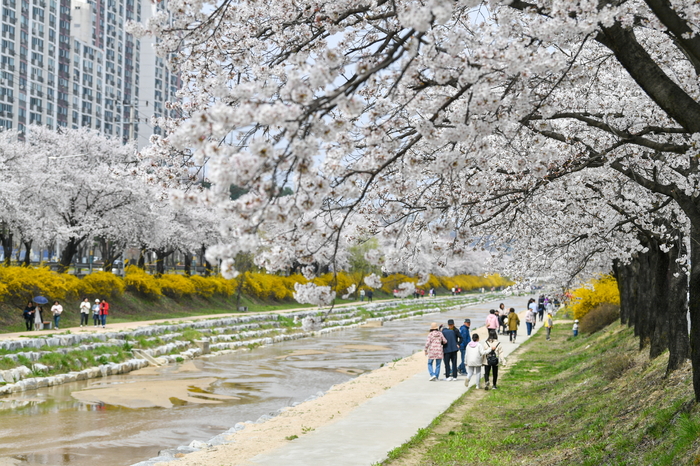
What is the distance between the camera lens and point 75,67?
381 feet

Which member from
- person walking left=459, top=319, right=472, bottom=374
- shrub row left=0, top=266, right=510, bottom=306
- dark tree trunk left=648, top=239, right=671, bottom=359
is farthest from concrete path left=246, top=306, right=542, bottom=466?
dark tree trunk left=648, top=239, right=671, bottom=359

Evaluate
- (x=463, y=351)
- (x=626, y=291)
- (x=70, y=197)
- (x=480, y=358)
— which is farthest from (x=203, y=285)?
(x=480, y=358)

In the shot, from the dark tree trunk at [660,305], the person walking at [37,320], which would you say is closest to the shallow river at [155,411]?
the person walking at [37,320]

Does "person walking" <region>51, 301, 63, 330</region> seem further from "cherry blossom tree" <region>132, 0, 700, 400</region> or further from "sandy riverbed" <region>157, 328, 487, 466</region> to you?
"cherry blossom tree" <region>132, 0, 700, 400</region>

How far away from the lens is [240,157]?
4539 millimetres

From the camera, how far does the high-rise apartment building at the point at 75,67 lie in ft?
335

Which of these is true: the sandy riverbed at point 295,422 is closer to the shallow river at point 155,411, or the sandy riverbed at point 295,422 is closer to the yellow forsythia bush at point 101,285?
the shallow river at point 155,411

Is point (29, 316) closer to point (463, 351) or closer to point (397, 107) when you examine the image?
point (463, 351)

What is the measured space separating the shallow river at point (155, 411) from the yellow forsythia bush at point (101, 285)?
11.9 meters

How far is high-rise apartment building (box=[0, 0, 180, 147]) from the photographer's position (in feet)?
335

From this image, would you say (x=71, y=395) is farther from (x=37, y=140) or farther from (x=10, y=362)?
(x=37, y=140)

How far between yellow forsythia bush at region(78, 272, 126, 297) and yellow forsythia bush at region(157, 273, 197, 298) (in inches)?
175

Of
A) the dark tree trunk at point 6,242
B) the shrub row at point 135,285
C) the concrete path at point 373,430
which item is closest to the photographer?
the concrete path at point 373,430

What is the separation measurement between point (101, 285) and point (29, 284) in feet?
24.2
